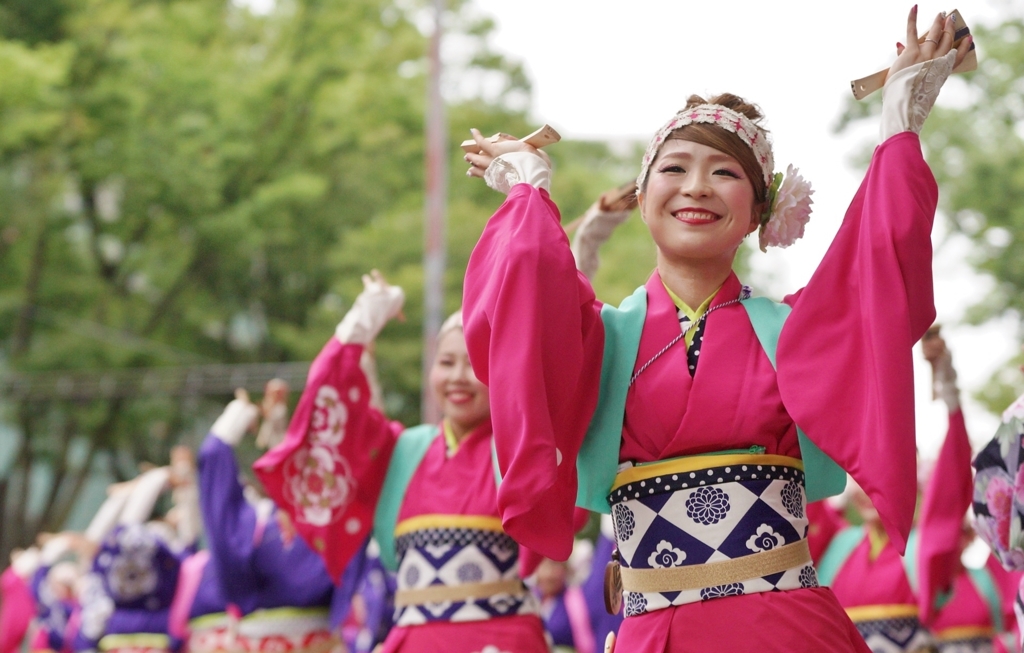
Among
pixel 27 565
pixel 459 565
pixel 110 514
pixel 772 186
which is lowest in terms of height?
pixel 27 565

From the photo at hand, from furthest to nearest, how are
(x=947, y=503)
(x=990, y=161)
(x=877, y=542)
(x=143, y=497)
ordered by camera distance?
1. (x=990, y=161)
2. (x=143, y=497)
3. (x=877, y=542)
4. (x=947, y=503)

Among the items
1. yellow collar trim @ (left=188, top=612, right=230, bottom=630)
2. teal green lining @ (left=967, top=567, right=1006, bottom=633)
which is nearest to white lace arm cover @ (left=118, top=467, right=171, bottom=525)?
yellow collar trim @ (left=188, top=612, right=230, bottom=630)

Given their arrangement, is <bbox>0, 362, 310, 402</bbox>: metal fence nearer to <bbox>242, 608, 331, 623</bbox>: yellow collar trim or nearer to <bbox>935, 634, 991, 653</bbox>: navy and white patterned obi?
<bbox>242, 608, 331, 623</bbox>: yellow collar trim

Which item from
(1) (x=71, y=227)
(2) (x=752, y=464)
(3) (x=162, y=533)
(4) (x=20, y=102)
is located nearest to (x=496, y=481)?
(2) (x=752, y=464)

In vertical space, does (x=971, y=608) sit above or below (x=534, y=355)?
below

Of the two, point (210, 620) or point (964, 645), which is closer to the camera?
point (964, 645)

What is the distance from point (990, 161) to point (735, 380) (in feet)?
31.8

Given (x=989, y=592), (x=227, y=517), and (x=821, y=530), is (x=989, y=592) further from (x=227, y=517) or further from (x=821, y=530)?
(x=227, y=517)

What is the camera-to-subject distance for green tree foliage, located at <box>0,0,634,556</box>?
14078 millimetres

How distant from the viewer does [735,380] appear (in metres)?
2.35

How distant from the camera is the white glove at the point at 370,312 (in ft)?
13.4

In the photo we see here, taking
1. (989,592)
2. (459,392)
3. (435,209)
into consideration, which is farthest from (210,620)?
(435,209)

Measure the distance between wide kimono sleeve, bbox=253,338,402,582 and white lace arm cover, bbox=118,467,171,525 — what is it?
293cm

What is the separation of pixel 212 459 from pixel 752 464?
3.40 metres
